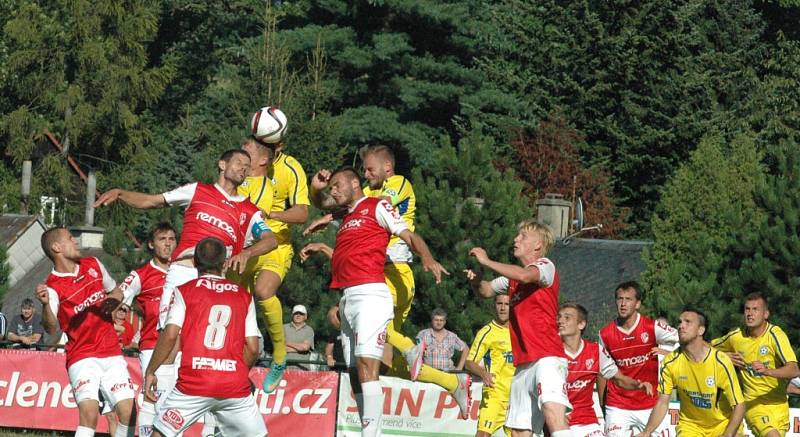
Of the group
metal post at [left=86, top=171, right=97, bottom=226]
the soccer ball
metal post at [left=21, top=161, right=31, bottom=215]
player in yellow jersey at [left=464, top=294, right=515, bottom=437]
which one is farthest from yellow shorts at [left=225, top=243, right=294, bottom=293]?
metal post at [left=21, top=161, right=31, bottom=215]

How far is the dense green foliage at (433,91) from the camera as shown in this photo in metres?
42.6

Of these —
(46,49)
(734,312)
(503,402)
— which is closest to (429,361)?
(503,402)

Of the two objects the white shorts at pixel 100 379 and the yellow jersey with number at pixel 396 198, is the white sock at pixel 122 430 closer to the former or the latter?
the white shorts at pixel 100 379

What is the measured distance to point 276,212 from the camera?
45.1 ft

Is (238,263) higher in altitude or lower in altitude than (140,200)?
lower

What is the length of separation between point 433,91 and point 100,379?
37.1 metres

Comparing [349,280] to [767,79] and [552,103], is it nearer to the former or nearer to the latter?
[552,103]

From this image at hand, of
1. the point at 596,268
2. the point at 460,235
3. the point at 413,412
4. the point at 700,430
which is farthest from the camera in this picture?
the point at 596,268

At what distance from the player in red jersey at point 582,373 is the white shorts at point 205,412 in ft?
17.5

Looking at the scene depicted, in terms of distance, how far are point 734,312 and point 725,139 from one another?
1100 inches

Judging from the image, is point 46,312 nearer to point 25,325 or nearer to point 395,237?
point 395,237

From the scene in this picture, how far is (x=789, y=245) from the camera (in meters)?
23.1

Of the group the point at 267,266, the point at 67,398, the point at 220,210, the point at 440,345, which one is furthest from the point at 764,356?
the point at 67,398

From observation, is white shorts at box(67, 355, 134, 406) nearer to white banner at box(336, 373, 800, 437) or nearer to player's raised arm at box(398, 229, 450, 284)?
player's raised arm at box(398, 229, 450, 284)
